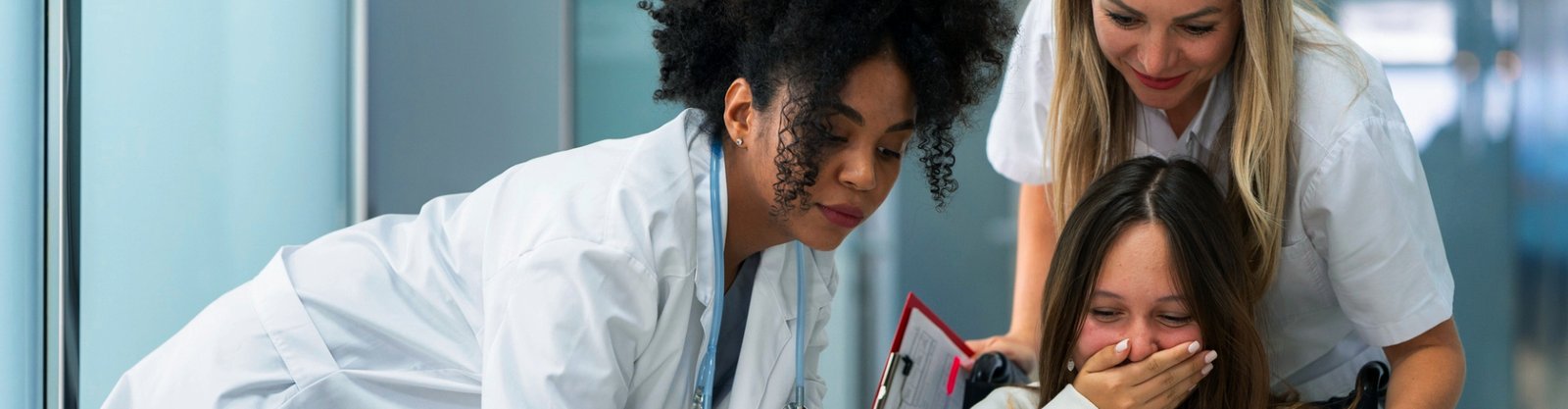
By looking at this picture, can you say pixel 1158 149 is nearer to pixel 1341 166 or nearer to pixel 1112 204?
pixel 1112 204

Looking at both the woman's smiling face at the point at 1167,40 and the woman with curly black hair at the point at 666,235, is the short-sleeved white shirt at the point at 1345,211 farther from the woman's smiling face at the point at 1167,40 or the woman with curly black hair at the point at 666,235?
the woman with curly black hair at the point at 666,235

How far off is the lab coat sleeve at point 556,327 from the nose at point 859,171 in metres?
0.23

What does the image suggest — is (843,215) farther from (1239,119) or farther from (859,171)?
(1239,119)

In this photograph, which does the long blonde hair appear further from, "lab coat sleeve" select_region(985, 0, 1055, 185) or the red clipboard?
the red clipboard

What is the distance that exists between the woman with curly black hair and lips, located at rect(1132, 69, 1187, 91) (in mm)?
204

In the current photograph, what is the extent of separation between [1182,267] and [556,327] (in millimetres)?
757

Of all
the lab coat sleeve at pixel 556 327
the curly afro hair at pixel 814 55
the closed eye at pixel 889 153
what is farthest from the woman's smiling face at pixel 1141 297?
the lab coat sleeve at pixel 556 327

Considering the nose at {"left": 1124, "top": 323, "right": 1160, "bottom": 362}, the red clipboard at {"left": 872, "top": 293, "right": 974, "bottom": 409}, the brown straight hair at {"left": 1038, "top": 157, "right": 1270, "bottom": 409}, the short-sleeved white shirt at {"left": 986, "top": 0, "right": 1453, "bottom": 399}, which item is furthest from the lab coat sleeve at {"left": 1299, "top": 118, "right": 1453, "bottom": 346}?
the red clipboard at {"left": 872, "top": 293, "right": 974, "bottom": 409}

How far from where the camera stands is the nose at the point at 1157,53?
1417 millimetres

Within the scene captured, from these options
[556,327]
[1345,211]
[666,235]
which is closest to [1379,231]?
[1345,211]

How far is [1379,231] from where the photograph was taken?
1.41 m

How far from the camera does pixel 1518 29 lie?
2785 mm

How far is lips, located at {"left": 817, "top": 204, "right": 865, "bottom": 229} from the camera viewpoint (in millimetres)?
1272

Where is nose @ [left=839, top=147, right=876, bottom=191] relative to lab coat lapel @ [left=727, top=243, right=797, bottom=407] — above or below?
above
